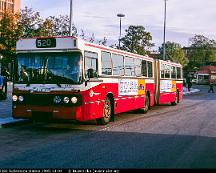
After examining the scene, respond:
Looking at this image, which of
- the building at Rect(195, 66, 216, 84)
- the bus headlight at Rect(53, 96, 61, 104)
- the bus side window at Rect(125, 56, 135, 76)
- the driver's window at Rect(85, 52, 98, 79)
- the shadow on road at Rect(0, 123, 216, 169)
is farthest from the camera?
the building at Rect(195, 66, 216, 84)

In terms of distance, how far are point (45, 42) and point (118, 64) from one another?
370 centimetres

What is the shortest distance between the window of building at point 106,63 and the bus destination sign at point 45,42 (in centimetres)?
200

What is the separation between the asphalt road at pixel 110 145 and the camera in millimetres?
8148

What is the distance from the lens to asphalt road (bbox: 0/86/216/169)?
26.7ft

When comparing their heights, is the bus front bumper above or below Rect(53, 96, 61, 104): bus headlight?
below

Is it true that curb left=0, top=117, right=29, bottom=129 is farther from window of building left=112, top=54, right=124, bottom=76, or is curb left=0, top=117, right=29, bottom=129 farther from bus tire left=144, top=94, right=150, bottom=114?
bus tire left=144, top=94, right=150, bottom=114

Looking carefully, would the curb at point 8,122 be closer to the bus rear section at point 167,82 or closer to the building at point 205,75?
the bus rear section at point 167,82

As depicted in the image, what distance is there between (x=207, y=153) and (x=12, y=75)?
666 cm

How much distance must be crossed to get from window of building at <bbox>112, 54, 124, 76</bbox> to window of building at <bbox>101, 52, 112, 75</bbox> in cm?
43

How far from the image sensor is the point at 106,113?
14.6 metres

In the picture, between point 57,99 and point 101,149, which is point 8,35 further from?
point 101,149

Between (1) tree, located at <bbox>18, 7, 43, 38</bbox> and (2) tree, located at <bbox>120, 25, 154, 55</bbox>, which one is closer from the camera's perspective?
(1) tree, located at <bbox>18, 7, 43, 38</bbox>

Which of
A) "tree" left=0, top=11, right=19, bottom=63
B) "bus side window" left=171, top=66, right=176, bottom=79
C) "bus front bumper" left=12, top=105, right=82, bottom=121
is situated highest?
"tree" left=0, top=11, right=19, bottom=63

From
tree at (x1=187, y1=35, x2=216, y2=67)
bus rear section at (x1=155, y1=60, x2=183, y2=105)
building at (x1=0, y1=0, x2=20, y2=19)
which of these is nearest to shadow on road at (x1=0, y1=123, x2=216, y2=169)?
bus rear section at (x1=155, y1=60, x2=183, y2=105)
